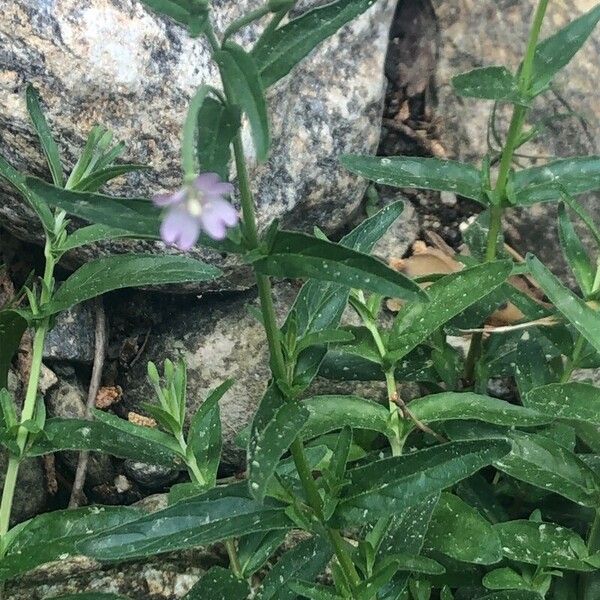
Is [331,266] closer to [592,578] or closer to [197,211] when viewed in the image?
[197,211]

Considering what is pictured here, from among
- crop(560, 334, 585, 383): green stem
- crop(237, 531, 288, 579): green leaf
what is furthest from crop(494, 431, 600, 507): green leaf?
crop(237, 531, 288, 579): green leaf

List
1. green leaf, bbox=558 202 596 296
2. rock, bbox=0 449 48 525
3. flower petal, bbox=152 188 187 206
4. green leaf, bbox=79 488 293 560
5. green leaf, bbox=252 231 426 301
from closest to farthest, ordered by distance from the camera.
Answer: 1. flower petal, bbox=152 188 187 206
2. green leaf, bbox=252 231 426 301
3. green leaf, bbox=79 488 293 560
4. green leaf, bbox=558 202 596 296
5. rock, bbox=0 449 48 525

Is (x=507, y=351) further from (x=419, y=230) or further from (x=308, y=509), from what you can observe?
(x=308, y=509)

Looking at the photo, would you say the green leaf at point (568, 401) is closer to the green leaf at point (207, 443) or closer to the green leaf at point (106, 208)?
the green leaf at point (207, 443)

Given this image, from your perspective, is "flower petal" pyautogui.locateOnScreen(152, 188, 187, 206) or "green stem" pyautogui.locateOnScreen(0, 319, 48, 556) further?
"green stem" pyautogui.locateOnScreen(0, 319, 48, 556)

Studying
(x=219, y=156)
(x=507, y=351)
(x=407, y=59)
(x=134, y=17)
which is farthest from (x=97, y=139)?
(x=407, y=59)

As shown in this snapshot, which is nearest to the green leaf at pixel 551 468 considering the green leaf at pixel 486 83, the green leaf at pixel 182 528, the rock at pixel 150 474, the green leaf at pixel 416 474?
the green leaf at pixel 416 474

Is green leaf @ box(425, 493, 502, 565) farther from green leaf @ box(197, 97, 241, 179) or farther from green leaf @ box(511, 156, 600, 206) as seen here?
green leaf @ box(197, 97, 241, 179)

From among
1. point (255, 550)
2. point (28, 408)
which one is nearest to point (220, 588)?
point (255, 550)
